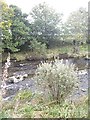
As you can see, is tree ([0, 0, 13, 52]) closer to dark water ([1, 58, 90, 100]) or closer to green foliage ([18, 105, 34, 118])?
dark water ([1, 58, 90, 100])

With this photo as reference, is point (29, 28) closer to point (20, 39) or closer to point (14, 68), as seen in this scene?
point (20, 39)

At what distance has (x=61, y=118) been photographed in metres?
5.68

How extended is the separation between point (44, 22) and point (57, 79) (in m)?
20.2

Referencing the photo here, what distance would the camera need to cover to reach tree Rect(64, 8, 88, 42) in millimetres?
29062

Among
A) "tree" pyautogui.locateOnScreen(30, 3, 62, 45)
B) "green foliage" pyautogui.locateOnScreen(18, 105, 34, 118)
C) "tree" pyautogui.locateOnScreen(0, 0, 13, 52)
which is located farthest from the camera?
"tree" pyautogui.locateOnScreen(30, 3, 62, 45)

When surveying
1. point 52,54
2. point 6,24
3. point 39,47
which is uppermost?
point 6,24

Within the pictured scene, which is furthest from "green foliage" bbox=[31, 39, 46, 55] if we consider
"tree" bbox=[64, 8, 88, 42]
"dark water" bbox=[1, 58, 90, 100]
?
"dark water" bbox=[1, 58, 90, 100]

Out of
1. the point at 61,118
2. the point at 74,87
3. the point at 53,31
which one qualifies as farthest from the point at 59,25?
the point at 61,118

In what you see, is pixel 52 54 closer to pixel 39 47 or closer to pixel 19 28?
pixel 39 47

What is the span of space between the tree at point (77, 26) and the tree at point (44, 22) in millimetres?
1222

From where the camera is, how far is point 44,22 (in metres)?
27.5

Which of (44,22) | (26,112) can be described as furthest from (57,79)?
(44,22)

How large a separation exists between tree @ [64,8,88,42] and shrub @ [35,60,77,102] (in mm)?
A: 21377

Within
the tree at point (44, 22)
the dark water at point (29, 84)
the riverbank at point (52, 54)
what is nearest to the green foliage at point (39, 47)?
the riverbank at point (52, 54)
